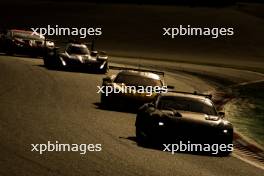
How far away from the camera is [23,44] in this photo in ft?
117

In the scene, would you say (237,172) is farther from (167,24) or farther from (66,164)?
(167,24)

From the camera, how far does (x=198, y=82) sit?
32.8 m

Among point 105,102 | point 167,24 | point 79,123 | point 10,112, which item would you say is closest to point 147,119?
point 79,123

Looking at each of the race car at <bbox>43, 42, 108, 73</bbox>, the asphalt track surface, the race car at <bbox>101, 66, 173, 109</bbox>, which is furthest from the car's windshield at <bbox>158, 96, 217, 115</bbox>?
the race car at <bbox>43, 42, 108, 73</bbox>

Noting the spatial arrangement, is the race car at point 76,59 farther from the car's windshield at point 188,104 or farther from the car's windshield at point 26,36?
the car's windshield at point 188,104

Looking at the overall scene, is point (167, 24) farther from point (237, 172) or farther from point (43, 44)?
point (237, 172)

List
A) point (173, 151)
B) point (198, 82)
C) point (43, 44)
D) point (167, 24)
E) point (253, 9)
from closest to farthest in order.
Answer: point (173, 151), point (198, 82), point (43, 44), point (167, 24), point (253, 9)

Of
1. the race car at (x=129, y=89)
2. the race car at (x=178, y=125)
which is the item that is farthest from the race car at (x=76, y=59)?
the race car at (x=178, y=125)

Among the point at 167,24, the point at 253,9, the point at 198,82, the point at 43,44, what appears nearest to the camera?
the point at 198,82

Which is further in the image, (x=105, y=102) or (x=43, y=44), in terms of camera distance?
(x=43, y=44)

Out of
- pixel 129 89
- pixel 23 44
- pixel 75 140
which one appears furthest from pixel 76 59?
pixel 75 140

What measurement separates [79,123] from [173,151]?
2.95 metres

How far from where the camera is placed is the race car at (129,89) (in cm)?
2073

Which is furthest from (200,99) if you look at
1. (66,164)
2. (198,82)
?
(198,82)
